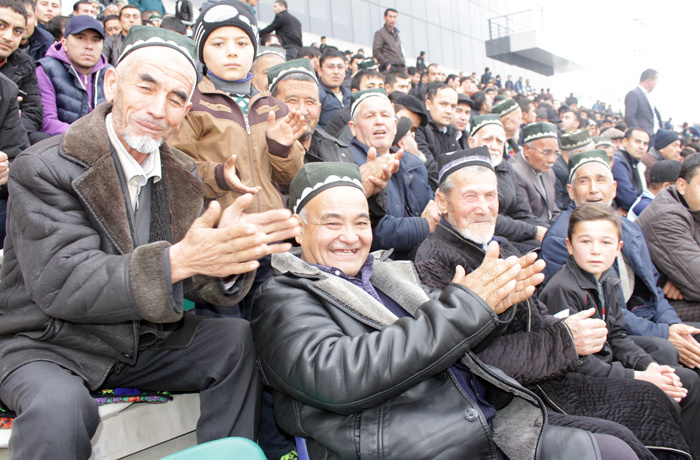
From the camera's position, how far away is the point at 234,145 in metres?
3.09

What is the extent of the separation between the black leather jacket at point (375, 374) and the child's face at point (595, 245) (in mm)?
1590


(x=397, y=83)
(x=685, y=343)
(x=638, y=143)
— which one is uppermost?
(x=397, y=83)

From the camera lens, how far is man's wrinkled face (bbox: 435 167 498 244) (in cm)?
315

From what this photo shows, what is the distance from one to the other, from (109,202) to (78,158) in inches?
7.7

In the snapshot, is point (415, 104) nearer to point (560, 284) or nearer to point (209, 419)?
point (560, 284)

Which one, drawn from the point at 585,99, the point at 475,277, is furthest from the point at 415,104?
the point at 585,99

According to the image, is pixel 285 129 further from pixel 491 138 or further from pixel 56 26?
pixel 56 26

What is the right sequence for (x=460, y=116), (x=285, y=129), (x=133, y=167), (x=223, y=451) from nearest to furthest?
(x=223, y=451) → (x=133, y=167) → (x=285, y=129) → (x=460, y=116)

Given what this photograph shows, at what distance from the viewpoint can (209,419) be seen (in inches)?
85.8

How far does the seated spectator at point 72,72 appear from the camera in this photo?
471 cm

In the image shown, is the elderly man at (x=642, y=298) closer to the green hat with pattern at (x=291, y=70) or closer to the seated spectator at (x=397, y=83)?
the green hat with pattern at (x=291, y=70)

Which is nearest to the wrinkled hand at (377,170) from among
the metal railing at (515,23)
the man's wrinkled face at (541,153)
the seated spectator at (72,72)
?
the seated spectator at (72,72)

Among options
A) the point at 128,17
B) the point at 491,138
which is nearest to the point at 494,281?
the point at 491,138

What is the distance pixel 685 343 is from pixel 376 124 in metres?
2.75
